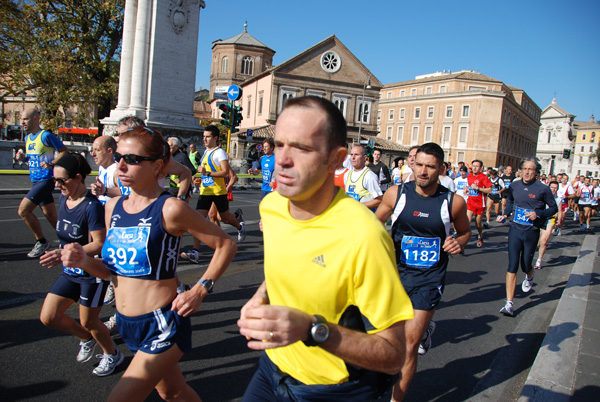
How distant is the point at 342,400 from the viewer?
1.64 m

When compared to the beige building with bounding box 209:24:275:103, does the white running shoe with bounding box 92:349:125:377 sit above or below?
below

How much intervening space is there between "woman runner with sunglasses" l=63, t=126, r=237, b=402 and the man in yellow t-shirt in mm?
820

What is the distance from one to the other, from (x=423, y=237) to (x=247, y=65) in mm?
73824

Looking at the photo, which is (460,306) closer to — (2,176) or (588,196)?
(588,196)

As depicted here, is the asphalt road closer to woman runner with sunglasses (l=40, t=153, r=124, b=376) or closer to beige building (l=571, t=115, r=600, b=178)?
woman runner with sunglasses (l=40, t=153, r=124, b=376)

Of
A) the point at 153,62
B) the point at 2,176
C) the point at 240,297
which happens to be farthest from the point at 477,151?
the point at 240,297

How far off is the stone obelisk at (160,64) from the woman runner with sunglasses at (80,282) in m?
15.9

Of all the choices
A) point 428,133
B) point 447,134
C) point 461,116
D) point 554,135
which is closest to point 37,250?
point 447,134

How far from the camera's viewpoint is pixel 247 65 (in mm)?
72875

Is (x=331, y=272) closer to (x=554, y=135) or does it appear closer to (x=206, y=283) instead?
(x=206, y=283)

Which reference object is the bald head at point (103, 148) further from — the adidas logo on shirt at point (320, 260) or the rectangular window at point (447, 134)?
the rectangular window at point (447, 134)

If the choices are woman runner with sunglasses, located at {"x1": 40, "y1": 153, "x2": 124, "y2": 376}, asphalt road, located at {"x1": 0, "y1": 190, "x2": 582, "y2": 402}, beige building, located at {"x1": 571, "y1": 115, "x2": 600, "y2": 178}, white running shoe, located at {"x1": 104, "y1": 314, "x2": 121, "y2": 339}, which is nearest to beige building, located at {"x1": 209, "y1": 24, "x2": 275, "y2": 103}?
asphalt road, located at {"x1": 0, "y1": 190, "x2": 582, "y2": 402}

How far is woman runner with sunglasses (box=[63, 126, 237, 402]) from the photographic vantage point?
7.73 ft

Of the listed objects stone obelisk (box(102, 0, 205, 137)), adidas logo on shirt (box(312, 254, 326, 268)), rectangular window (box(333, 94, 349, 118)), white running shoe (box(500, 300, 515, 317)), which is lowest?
white running shoe (box(500, 300, 515, 317))
